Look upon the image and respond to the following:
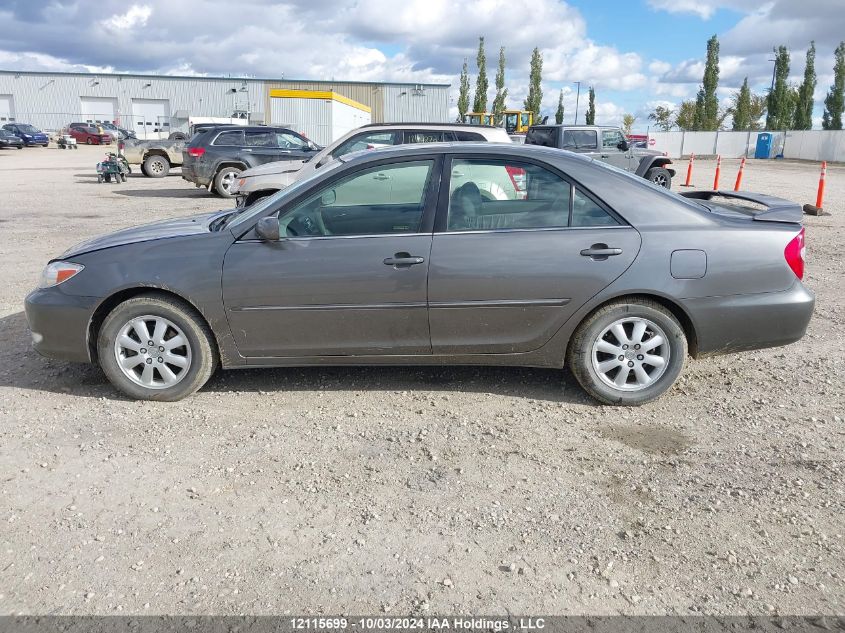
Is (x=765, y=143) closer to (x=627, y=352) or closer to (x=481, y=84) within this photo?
(x=481, y=84)

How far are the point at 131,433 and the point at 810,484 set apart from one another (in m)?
3.63

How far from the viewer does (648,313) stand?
14.2 ft

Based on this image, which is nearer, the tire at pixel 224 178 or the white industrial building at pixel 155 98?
the tire at pixel 224 178

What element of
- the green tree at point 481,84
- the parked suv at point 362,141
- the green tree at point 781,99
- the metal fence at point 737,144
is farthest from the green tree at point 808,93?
the parked suv at point 362,141

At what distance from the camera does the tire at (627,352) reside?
4.35 metres

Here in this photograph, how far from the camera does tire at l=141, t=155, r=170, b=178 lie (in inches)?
936

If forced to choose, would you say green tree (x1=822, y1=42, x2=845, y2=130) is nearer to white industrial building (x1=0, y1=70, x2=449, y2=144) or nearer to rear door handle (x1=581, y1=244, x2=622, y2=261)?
white industrial building (x1=0, y1=70, x2=449, y2=144)

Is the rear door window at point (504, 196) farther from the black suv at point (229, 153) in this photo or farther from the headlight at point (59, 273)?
the black suv at point (229, 153)

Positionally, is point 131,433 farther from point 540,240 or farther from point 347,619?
point 540,240

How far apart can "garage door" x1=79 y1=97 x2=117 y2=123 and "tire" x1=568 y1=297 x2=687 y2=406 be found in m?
78.2

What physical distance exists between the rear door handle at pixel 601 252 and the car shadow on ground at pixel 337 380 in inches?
37.5

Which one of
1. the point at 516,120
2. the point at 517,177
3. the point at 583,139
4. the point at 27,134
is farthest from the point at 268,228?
the point at 27,134

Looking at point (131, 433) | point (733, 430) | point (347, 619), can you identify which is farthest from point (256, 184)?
point (347, 619)

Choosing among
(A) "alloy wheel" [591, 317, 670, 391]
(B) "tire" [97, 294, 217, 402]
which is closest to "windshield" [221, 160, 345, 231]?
(B) "tire" [97, 294, 217, 402]
